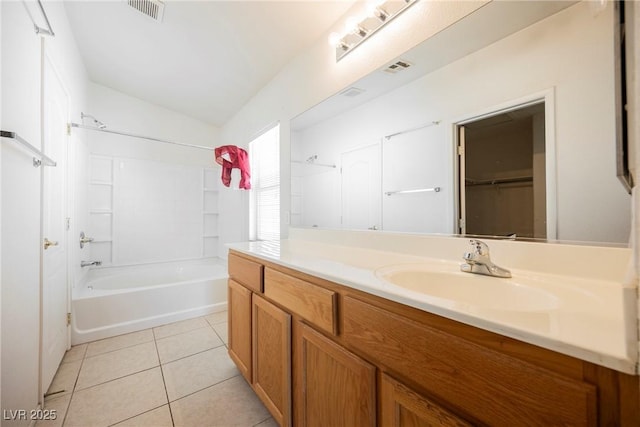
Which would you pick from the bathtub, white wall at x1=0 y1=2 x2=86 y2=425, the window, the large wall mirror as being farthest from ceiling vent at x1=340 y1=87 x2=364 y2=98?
the bathtub

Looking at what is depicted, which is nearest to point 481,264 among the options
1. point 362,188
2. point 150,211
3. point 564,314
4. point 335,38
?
point 564,314

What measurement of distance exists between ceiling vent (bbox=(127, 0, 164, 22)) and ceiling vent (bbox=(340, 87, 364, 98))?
5.05 feet

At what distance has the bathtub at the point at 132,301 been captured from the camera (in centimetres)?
214

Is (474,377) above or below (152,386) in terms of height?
above

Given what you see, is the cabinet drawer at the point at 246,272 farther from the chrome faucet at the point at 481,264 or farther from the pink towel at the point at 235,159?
the pink towel at the point at 235,159

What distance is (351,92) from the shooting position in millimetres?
1506

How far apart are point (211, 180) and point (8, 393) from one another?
3.22 m

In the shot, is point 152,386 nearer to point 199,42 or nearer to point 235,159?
point 235,159

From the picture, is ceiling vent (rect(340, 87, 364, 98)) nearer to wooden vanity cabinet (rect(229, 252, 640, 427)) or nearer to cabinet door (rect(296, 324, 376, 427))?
wooden vanity cabinet (rect(229, 252, 640, 427))

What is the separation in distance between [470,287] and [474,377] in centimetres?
38

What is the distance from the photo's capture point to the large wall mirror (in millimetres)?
740

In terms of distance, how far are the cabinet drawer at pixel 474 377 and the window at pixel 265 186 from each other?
178 centimetres

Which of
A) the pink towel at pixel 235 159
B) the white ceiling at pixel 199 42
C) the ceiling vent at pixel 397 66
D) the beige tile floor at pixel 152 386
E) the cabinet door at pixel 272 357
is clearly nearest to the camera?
the cabinet door at pixel 272 357

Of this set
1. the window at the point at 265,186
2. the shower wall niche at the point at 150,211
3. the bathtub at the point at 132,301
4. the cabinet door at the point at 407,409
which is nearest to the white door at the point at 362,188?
the cabinet door at the point at 407,409
